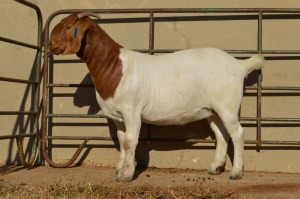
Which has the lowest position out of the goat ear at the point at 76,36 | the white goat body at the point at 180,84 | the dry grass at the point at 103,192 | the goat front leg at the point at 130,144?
the dry grass at the point at 103,192

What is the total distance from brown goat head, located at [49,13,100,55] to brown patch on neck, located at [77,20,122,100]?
11 cm

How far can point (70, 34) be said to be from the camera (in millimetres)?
5434

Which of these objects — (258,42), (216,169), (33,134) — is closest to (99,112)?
(33,134)

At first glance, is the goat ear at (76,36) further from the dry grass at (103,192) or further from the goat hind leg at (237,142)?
the goat hind leg at (237,142)

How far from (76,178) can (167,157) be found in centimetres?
135

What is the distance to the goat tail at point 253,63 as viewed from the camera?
5.70 meters

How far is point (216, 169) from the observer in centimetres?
570

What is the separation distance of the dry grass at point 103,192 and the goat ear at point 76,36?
1551mm

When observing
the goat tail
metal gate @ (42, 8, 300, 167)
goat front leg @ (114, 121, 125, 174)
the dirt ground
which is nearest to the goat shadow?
metal gate @ (42, 8, 300, 167)

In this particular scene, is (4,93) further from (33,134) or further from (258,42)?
(258,42)

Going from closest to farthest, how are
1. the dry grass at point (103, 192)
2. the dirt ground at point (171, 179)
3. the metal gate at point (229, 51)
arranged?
1. the dry grass at point (103, 192)
2. the dirt ground at point (171, 179)
3. the metal gate at point (229, 51)

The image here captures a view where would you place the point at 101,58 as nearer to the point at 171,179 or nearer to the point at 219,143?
the point at 171,179

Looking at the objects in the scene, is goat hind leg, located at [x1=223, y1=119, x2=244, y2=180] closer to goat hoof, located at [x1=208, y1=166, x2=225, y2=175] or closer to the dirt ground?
the dirt ground

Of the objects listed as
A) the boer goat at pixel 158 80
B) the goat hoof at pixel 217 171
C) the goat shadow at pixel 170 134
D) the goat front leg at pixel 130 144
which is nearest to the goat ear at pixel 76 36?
the boer goat at pixel 158 80
